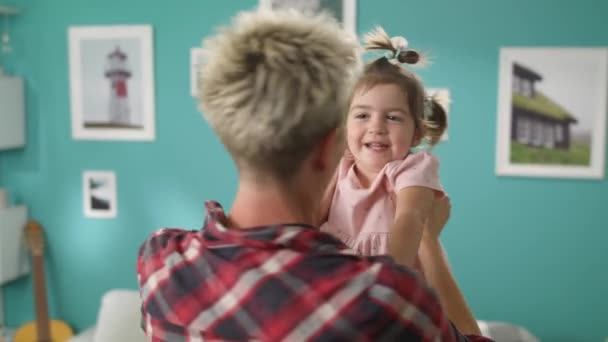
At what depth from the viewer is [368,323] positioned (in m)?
0.73

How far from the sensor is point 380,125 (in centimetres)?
121

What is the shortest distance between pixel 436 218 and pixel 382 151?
0.17 meters

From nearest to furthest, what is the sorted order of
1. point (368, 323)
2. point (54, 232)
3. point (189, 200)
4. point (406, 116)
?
point (368, 323) < point (406, 116) < point (189, 200) < point (54, 232)

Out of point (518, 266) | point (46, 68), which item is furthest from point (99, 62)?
point (518, 266)

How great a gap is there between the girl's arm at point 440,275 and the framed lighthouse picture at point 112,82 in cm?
265

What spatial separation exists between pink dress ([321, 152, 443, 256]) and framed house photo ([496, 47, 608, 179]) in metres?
2.04

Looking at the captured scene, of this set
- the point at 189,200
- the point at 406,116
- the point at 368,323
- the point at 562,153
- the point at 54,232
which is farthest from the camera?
the point at 54,232

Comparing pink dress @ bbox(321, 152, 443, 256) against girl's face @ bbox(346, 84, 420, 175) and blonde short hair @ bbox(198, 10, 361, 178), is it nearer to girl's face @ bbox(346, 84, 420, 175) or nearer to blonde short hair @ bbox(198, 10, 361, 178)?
girl's face @ bbox(346, 84, 420, 175)

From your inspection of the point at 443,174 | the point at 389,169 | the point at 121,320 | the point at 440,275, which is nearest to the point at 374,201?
the point at 389,169

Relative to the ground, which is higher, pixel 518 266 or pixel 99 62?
pixel 99 62

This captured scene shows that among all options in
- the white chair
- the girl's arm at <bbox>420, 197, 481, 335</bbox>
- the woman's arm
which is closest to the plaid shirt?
the girl's arm at <bbox>420, 197, 481, 335</bbox>

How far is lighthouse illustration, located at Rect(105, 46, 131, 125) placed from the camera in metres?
3.65

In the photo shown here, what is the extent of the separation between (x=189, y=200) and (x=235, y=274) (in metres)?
2.94

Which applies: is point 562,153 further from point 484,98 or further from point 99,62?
point 99,62
